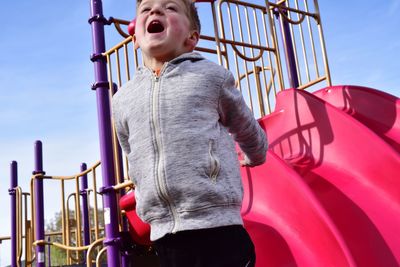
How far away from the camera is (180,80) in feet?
4.79

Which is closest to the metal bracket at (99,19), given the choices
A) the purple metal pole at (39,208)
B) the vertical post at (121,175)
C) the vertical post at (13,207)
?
the vertical post at (121,175)

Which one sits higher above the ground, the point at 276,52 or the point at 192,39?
the point at 276,52

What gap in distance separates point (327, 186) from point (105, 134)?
1.59 metres

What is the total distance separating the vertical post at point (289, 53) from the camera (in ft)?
16.1

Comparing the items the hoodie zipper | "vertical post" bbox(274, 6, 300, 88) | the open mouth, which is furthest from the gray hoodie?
"vertical post" bbox(274, 6, 300, 88)

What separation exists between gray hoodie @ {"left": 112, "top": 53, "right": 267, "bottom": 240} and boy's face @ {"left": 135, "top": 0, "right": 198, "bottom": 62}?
0.17ft

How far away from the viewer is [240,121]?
1549mm

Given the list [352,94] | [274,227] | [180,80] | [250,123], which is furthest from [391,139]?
[180,80]

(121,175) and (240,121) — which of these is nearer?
(240,121)

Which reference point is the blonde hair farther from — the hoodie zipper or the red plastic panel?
the red plastic panel

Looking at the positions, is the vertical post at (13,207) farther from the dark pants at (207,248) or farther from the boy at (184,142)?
the dark pants at (207,248)

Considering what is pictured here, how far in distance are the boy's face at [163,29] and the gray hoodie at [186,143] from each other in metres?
0.05

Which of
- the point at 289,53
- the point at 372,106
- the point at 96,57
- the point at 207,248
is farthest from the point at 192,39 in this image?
the point at 289,53

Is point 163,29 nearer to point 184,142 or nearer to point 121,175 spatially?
point 184,142
